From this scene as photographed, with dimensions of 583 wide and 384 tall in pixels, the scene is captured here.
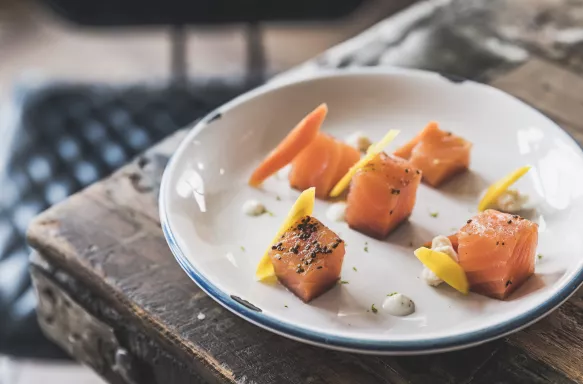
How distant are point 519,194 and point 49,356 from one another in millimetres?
841

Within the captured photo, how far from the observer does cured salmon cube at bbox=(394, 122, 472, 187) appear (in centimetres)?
103

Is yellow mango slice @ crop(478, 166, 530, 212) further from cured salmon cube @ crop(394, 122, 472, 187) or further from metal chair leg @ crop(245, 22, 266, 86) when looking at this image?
metal chair leg @ crop(245, 22, 266, 86)

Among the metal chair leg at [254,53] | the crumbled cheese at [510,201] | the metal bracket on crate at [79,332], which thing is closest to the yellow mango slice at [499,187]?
the crumbled cheese at [510,201]

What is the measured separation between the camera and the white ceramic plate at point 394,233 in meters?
0.79

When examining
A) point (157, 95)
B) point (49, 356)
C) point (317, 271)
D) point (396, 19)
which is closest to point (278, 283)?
point (317, 271)

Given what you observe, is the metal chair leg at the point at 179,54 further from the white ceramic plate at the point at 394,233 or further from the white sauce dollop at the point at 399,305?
the white sauce dollop at the point at 399,305

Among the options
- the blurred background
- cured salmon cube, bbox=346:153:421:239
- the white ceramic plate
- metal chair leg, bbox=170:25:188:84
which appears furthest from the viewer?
metal chair leg, bbox=170:25:188:84

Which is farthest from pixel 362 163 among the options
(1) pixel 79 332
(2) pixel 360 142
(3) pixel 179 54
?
(3) pixel 179 54

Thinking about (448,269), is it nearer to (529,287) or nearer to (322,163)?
(529,287)

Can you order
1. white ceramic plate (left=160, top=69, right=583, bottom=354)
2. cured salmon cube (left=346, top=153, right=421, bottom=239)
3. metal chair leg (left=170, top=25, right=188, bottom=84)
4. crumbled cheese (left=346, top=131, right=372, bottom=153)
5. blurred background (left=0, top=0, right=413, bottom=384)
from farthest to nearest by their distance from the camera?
metal chair leg (left=170, top=25, right=188, bottom=84) < blurred background (left=0, top=0, right=413, bottom=384) < crumbled cheese (left=346, top=131, right=372, bottom=153) < cured salmon cube (left=346, top=153, right=421, bottom=239) < white ceramic plate (left=160, top=69, right=583, bottom=354)

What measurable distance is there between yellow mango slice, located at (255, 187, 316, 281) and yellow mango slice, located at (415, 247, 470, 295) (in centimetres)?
15

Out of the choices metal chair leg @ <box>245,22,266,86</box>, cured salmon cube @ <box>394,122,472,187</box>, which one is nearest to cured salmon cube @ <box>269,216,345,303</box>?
cured salmon cube @ <box>394,122,472,187</box>

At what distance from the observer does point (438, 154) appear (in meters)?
1.03

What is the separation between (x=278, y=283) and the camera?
875 millimetres
